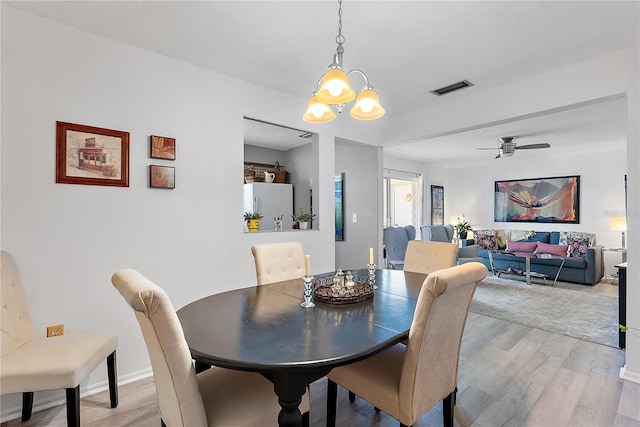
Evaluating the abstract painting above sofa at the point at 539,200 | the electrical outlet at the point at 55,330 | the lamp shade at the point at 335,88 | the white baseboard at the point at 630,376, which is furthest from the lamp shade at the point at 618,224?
the electrical outlet at the point at 55,330

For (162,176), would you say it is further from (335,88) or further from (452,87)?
(452,87)

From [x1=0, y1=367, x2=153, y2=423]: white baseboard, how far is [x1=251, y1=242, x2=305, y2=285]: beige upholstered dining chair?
122cm

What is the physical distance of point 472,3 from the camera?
6.00 feet

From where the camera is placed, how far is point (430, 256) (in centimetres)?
257

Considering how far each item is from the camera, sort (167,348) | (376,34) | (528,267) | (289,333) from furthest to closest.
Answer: (528,267), (376,34), (289,333), (167,348)

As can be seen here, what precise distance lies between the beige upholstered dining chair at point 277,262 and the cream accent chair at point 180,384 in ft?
3.04

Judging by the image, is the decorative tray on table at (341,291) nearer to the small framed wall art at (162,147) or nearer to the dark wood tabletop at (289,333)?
the dark wood tabletop at (289,333)

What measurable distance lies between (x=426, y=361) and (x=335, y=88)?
4.40ft

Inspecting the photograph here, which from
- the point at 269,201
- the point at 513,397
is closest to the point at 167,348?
the point at 513,397

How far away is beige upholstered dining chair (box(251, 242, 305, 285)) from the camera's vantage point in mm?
2236

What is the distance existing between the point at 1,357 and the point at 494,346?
3.48 meters

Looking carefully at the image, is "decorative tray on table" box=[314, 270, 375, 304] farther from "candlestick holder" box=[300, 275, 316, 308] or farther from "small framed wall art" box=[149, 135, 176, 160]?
"small framed wall art" box=[149, 135, 176, 160]

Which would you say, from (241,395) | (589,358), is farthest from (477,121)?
(241,395)

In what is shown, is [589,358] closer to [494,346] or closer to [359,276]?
[494,346]
